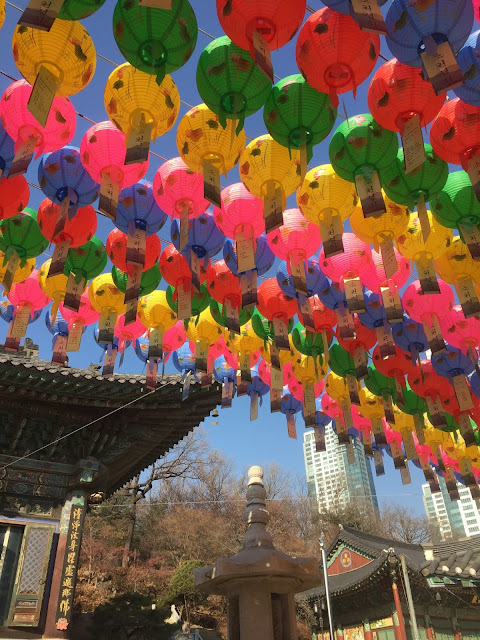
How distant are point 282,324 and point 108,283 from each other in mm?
1942

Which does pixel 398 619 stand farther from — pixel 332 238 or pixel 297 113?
pixel 297 113

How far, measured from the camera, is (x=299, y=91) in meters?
3.44

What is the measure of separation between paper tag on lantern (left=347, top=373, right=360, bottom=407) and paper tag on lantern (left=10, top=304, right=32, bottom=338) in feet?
13.0

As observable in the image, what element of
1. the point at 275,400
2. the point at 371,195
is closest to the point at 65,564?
the point at 275,400

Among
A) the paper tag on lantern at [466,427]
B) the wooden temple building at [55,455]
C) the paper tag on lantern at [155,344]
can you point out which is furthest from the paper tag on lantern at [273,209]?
the wooden temple building at [55,455]

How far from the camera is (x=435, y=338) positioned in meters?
5.16

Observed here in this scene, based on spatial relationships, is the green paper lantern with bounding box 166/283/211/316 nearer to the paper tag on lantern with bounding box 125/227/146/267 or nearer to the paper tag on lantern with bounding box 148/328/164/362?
the paper tag on lantern with bounding box 148/328/164/362

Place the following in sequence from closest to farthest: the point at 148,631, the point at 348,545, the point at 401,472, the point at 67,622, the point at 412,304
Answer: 1. the point at 412,304
2. the point at 67,622
3. the point at 401,472
4. the point at 148,631
5. the point at 348,545

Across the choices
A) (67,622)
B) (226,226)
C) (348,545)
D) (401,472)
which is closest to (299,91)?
(226,226)

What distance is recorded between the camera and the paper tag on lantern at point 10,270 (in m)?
4.51

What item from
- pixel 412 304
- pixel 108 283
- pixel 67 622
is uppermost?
pixel 108 283

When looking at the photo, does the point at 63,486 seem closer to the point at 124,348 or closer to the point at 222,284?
the point at 124,348

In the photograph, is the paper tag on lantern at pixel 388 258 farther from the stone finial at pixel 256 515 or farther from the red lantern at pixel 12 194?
the red lantern at pixel 12 194

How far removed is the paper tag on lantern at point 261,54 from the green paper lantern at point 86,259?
2.69m
